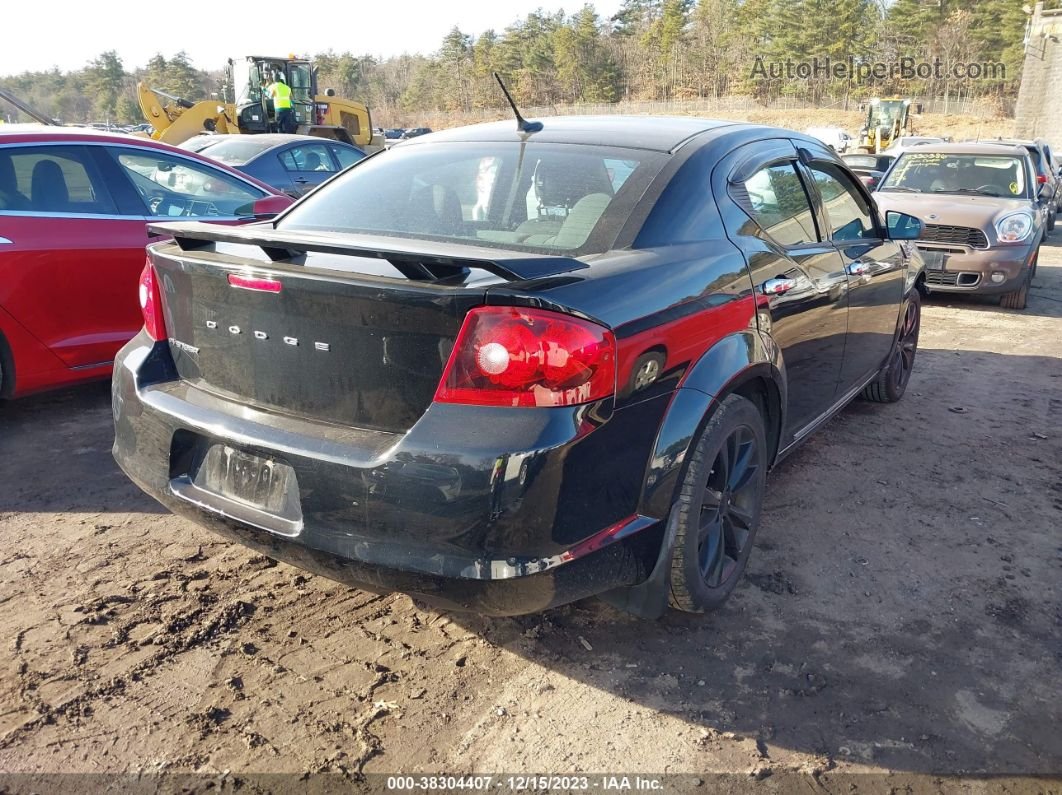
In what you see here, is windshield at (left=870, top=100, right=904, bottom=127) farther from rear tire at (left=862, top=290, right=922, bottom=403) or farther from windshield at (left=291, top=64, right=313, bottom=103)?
rear tire at (left=862, top=290, right=922, bottom=403)

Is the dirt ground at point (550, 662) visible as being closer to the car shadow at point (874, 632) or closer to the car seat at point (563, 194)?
the car shadow at point (874, 632)

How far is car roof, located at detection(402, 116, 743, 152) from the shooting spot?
9.94ft

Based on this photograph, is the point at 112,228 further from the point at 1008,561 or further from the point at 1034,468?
the point at 1034,468

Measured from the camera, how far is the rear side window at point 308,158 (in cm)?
986

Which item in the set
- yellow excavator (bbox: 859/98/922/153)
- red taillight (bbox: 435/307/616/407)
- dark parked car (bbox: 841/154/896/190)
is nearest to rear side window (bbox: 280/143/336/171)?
red taillight (bbox: 435/307/616/407)

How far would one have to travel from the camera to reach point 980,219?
8359 millimetres

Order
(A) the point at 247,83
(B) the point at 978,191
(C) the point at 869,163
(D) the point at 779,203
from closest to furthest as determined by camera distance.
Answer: (D) the point at 779,203 < (B) the point at 978,191 < (C) the point at 869,163 < (A) the point at 247,83

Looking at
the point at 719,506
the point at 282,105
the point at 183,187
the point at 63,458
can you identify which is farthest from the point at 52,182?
the point at 282,105

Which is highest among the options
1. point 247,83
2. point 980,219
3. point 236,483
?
point 247,83

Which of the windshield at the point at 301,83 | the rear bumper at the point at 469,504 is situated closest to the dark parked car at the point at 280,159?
the rear bumper at the point at 469,504

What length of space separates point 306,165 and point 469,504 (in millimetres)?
8976

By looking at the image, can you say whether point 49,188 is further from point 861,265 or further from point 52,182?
point 861,265

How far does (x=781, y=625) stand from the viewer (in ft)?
9.26

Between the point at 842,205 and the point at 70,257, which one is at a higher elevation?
the point at 842,205
